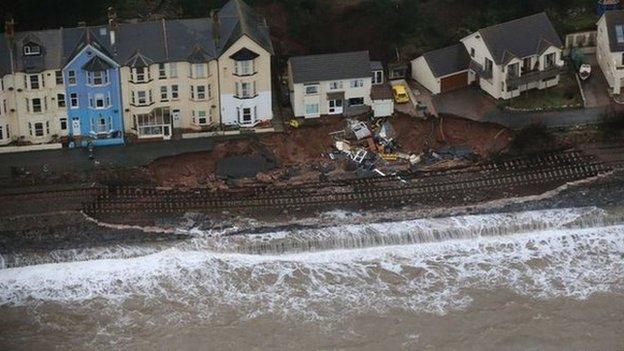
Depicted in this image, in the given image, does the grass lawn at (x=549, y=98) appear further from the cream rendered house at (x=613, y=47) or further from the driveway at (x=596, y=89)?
the cream rendered house at (x=613, y=47)

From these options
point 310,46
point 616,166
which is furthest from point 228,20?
point 616,166

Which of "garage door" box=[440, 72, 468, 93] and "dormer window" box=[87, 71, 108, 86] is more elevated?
"dormer window" box=[87, 71, 108, 86]

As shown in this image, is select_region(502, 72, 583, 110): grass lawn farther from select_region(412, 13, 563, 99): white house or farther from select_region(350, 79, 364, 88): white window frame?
select_region(350, 79, 364, 88): white window frame

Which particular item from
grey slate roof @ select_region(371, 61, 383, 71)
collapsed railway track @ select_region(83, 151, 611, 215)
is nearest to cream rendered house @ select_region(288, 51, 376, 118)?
grey slate roof @ select_region(371, 61, 383, 71)

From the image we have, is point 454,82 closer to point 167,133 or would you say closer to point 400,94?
point 400,94

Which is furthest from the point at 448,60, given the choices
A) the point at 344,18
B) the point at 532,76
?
the point at 344,18

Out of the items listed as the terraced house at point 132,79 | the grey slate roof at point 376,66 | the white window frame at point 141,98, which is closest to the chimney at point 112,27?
the terraced house at point 132,79
